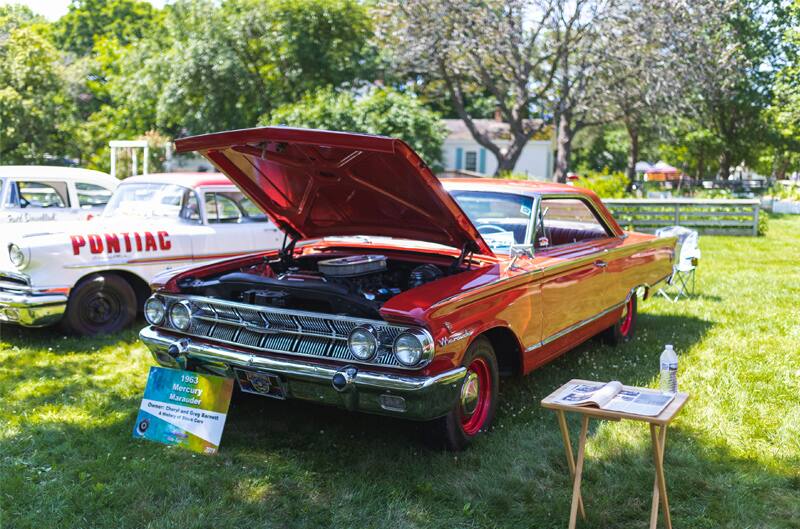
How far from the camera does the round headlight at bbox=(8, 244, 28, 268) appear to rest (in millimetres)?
6430

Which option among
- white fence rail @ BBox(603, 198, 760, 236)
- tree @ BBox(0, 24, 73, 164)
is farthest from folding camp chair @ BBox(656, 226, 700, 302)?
tree @ BBox(0, 24, 73, 164)

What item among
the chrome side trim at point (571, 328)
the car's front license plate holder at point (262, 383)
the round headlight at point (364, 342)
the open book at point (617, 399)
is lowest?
the car's front license plate holder at point (262, 383)

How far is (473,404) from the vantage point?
172 inches

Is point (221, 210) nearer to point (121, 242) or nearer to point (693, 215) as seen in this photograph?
point (121, 242)

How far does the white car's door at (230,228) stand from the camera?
772 centimetres

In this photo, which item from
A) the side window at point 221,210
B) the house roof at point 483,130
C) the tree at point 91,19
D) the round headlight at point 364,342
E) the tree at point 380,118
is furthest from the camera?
the tree at point 91,19

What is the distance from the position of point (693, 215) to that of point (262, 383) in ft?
48.7

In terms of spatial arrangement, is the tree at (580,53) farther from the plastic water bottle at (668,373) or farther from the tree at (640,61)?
the plastic water bottle at (668,373)

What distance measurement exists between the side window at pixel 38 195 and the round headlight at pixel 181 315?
5.71m

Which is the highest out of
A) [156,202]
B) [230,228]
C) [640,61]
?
[640,61]

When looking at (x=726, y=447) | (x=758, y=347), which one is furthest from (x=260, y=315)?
(x=758, y=347)

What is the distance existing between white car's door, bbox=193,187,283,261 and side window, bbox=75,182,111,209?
2681mm

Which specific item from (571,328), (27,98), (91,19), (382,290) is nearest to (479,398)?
(382,290)

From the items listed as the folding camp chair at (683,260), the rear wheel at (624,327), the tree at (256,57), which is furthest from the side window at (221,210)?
the tree at (256,57)
